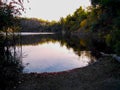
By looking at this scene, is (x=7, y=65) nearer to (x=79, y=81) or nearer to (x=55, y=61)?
(x=79, y=81)

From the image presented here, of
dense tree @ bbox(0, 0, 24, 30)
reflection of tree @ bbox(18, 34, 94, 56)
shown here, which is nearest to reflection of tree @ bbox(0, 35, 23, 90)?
dense tree @ bbox(0, 0, 24, 30)

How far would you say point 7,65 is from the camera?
8.86m

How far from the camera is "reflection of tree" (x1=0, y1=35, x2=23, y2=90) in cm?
856

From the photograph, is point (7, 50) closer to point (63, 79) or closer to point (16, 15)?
point (16, 15)

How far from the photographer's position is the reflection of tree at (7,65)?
8562 millimetres

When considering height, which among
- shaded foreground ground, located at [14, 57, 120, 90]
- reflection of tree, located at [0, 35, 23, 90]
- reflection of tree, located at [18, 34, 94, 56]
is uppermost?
reflection of tree, located at [0, 35, 23, 90]

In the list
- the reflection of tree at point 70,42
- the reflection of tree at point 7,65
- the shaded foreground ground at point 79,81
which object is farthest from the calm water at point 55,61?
the reflection of tree at point 70,42

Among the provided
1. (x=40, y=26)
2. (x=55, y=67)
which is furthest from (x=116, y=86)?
(x=40, y=26)

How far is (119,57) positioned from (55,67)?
293 inches

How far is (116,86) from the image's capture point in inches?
362

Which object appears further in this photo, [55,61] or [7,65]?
[55,61]

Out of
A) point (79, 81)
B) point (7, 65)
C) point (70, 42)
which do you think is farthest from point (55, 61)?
point (70, 42)

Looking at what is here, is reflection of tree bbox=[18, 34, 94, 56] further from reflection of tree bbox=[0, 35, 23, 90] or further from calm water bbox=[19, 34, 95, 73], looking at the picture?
reflection of tree bbox=[0, 35, 23, 90]

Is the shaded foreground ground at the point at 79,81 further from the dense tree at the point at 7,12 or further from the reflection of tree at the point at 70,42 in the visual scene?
the reflection of tree at the point at 70,42
